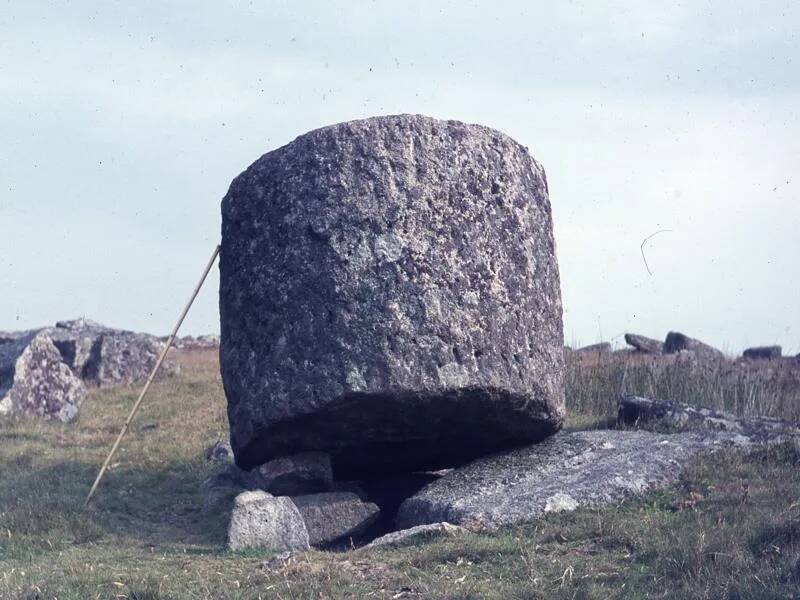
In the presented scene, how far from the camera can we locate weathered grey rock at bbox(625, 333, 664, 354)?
2149 cm

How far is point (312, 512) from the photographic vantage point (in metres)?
8.66

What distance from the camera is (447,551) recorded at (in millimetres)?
6695

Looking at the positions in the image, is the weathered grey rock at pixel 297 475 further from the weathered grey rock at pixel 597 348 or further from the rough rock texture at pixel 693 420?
the weathered grey rock at pixel 597 348

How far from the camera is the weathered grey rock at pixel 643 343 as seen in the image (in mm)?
21491

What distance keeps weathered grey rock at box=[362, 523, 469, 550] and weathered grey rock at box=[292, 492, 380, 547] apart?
1.18m

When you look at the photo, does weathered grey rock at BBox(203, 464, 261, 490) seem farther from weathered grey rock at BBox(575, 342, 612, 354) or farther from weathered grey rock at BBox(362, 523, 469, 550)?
weathered grey rock at BBox(575, 342, 612, 354)

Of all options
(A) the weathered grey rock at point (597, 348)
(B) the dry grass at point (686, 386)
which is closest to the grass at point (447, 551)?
(B) the dry grass at point (686, 386)

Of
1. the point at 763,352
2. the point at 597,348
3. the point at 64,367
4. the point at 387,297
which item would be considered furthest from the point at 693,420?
the point at 763,352

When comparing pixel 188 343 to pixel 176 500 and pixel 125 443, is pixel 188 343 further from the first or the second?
pixel 176 500

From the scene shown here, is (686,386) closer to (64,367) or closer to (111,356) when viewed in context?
(64,367)

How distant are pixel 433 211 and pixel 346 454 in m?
2.23

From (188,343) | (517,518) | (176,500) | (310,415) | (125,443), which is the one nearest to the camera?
(517,518)

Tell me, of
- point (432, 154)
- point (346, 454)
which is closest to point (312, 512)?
point (346, 454)

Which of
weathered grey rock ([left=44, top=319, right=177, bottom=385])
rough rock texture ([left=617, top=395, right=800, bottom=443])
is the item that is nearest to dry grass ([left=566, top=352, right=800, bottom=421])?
rough rock texture ([left=617, top=395, right=800, bottom=443])
